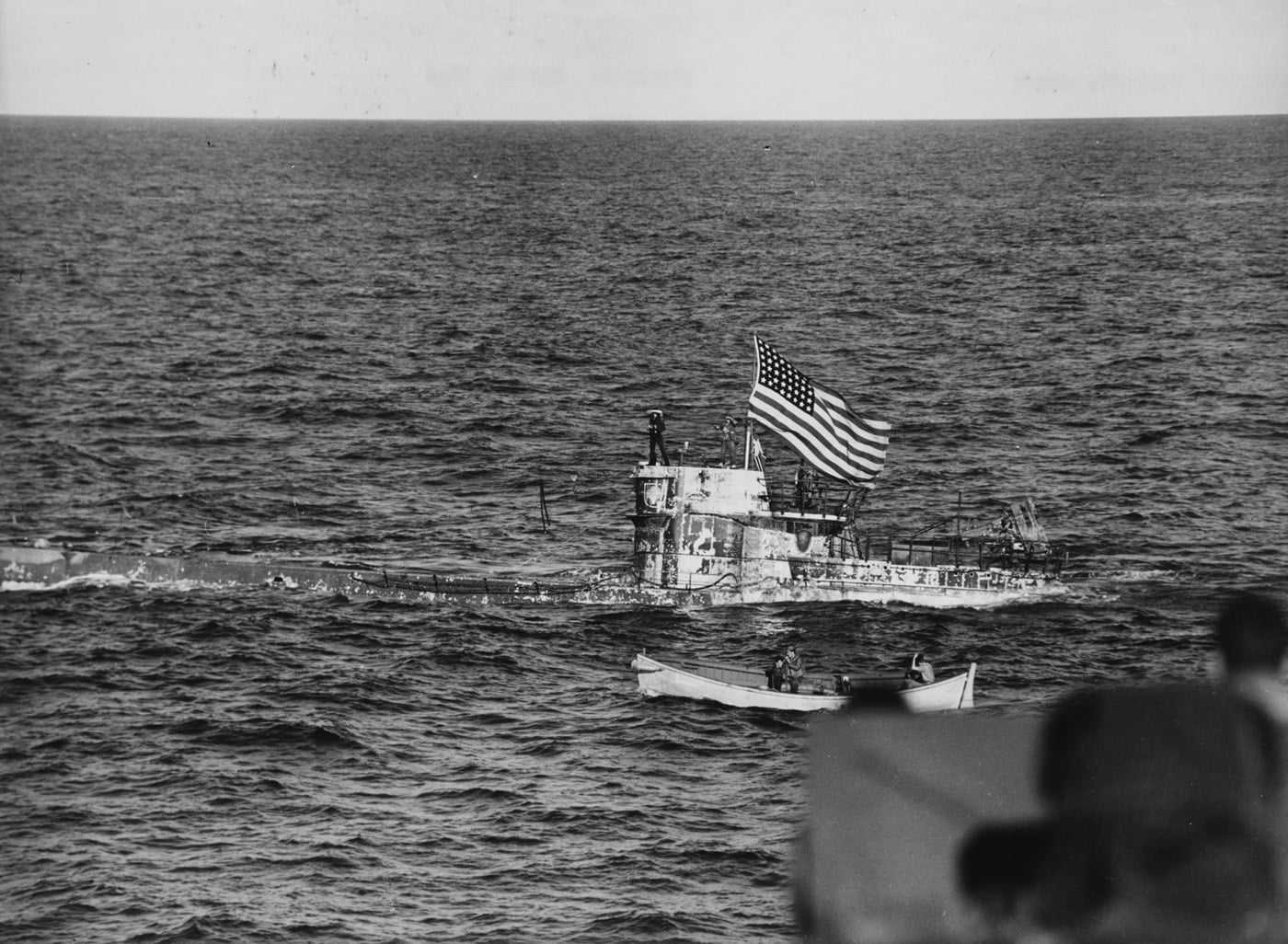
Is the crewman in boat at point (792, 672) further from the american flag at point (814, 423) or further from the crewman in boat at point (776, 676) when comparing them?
the american flag at point (814, 423)

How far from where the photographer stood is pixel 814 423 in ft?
194

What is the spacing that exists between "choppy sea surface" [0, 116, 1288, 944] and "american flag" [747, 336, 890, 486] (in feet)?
23.4

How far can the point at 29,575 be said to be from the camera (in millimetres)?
66688

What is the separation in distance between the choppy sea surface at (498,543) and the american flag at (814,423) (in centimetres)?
713

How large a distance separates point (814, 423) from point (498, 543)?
72.6 ft

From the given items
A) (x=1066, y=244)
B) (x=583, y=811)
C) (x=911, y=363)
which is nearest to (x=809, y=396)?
(x=583, y=811)

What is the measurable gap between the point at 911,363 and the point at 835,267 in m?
54.3

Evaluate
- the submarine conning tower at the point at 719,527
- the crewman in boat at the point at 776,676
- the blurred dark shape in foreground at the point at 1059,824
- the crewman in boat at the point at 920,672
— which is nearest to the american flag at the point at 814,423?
the submarine conning tower at the point at 719,527

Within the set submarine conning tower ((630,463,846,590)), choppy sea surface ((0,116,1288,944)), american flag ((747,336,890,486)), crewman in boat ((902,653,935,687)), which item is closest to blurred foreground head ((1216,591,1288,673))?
choppy sea surface ((0,116,1288,944))

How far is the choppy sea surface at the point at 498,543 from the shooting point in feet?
132

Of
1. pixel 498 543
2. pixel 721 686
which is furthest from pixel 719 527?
pixel 498 543

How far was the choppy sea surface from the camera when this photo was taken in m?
40.1

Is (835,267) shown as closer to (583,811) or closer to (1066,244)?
(1066,244)

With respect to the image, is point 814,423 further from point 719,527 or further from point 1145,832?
point 1145,832
